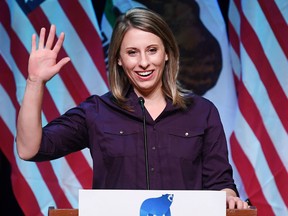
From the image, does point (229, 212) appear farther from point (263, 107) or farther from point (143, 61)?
point (263, 107)

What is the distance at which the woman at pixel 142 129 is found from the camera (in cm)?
186

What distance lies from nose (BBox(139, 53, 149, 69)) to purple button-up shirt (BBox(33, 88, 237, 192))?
14 cm

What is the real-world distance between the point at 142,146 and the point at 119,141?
7 centimetres

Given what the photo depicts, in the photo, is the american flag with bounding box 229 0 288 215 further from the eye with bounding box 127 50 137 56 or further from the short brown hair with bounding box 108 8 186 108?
the eye with bounding box 127 50 137 56

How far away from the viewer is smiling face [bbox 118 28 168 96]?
6.19ft

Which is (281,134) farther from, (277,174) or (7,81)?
(7,81)

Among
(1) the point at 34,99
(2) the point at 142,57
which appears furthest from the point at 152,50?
(1) the point at 34,99

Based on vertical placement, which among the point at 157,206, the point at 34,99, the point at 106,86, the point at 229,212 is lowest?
the point at 229,212

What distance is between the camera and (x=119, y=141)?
74.4 inches

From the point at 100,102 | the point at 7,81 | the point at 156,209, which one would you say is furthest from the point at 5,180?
the point at 156,209

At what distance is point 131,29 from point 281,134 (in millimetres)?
1392

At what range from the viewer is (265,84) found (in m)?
3.07

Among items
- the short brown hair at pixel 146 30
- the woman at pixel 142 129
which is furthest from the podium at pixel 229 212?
the short brown hair at pixel 146 30

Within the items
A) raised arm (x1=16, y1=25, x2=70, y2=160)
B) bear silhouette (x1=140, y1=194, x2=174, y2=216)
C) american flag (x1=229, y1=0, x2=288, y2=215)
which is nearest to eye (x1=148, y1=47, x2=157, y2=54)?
raised arm (x1=16, y1=25, x2=70, y2=160)
